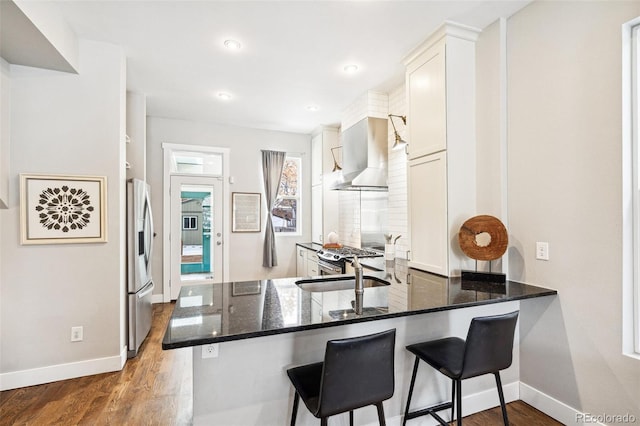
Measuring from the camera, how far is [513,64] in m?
2.29

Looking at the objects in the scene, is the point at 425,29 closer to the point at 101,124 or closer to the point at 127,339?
the point at 101,124

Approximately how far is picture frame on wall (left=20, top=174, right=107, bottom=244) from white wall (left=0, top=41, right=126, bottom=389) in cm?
6

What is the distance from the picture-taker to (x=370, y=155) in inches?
142

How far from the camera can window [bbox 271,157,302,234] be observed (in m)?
5.40

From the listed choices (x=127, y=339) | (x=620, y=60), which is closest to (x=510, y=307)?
(x=620, y=60)

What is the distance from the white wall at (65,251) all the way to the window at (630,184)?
3582 millimetres

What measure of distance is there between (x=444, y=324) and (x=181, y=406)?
6.34 ft

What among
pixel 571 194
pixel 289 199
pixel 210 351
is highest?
pixel 289 199

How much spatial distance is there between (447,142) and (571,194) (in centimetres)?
88

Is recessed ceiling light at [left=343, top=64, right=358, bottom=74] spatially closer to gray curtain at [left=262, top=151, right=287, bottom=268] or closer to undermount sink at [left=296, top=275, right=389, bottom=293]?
undermount sink at [left=296, top=275, right=389, bottom=293]

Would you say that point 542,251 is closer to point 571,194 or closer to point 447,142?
point 571,194

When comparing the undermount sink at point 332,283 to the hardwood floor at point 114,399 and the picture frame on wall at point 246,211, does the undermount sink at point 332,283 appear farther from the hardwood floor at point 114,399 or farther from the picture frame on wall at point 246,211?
the picture frame on wall at point 246,211

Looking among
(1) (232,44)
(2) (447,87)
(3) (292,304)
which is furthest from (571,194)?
(1) (232,44)

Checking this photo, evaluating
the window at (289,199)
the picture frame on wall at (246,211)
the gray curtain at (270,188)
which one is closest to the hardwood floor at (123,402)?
the gray curtain at (270,188)
